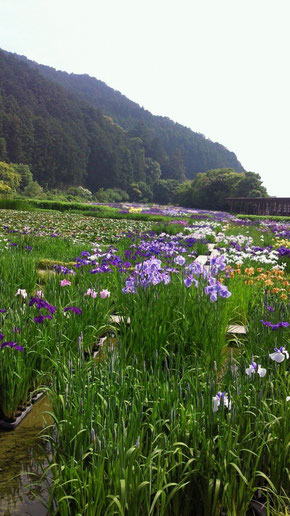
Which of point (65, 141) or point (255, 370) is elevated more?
point (65, 141)

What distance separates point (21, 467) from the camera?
1988mm

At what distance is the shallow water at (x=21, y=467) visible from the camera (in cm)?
174

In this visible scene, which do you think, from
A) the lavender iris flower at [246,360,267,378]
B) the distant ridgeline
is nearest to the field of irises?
the lavender iris flower at [246,360,267,378]

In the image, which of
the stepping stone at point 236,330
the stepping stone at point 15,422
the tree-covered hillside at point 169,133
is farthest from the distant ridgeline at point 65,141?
the stepping stone at point 15,422

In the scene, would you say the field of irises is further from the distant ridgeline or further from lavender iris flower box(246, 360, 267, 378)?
the distant ridgeline

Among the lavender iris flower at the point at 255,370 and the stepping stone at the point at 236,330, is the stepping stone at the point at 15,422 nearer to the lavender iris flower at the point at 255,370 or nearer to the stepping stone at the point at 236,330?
the lavender iris flower at the point at 255,370

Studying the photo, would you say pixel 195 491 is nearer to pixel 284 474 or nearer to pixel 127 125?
pixel 284 474

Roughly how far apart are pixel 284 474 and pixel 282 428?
20 cm

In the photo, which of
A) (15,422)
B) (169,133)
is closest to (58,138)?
(169,133)

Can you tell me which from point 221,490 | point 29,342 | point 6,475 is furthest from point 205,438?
point 29,342

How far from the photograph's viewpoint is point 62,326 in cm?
300

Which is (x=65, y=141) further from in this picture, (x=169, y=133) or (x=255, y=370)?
(x=255, y=370)

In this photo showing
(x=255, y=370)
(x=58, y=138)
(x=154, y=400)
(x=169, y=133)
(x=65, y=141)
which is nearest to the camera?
(x=154, y=400)

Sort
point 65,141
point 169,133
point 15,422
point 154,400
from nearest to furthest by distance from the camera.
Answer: point 154,400 → point 15,422 → point 65,141 → point 169,133
